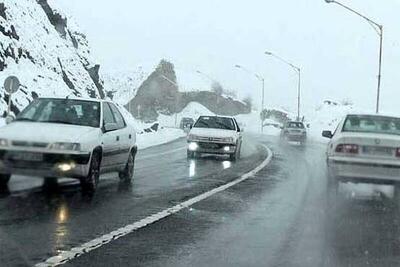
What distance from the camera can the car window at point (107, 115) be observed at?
40.6 feet

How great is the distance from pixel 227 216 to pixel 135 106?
314 feet

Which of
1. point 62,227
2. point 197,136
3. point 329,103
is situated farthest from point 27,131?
point 329,103

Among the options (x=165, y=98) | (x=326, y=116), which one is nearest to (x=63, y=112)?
(x=326, y=116)

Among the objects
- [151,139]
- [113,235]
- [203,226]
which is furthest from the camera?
[151,139]

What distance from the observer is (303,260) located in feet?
22.9

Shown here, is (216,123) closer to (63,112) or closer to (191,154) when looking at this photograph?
(191,154)

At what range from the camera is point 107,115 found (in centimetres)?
1261

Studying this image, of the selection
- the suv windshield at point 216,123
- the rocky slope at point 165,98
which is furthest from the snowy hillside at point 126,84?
the suv windshield at point 216,123

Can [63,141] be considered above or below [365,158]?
above

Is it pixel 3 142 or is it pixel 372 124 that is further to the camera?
pixel 372 124

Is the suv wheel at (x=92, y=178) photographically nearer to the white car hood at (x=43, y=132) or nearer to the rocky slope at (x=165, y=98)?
the white car hood at (x=43, y=132)

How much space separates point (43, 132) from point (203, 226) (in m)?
3.38

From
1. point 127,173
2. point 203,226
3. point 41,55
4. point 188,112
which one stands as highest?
point 41,55

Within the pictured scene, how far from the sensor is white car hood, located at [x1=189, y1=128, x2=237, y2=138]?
2341cm
